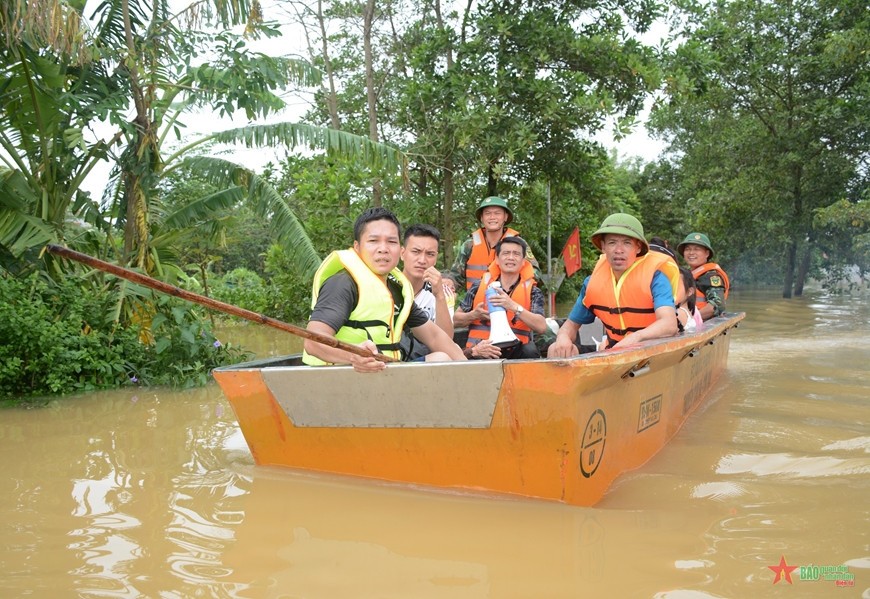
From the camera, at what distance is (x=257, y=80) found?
24.6ft

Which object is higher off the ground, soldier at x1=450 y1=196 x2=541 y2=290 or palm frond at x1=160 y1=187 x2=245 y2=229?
palm frond at x1=160 y1=187 x2=245 y2=229

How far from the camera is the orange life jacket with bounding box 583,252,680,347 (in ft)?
14.4

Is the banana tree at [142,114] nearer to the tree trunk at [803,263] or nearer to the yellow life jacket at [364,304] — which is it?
the yellow life jacket at [364,304]

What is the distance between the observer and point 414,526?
3.18m

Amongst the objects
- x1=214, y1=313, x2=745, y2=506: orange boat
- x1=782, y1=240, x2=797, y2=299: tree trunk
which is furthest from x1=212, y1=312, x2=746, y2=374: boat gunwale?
x1=782, y1=240, x2=797, y2=299: tree trunk

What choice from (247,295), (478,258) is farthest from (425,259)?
(247,295)

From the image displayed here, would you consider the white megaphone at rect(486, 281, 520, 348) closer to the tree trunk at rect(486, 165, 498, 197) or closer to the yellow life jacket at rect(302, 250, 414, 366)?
the yellow life jacket at rect(302, 250, 414, 366)

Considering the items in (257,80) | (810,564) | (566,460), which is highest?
(257,80)

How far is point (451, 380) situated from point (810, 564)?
146cm

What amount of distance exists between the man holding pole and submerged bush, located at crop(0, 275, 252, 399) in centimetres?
358

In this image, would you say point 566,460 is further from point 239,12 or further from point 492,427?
point 239,12

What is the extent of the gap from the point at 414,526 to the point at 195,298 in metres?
1.27

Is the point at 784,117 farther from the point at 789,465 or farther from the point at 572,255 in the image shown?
the point at 789,465

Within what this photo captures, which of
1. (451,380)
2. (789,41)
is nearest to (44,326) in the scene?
(451,380)
